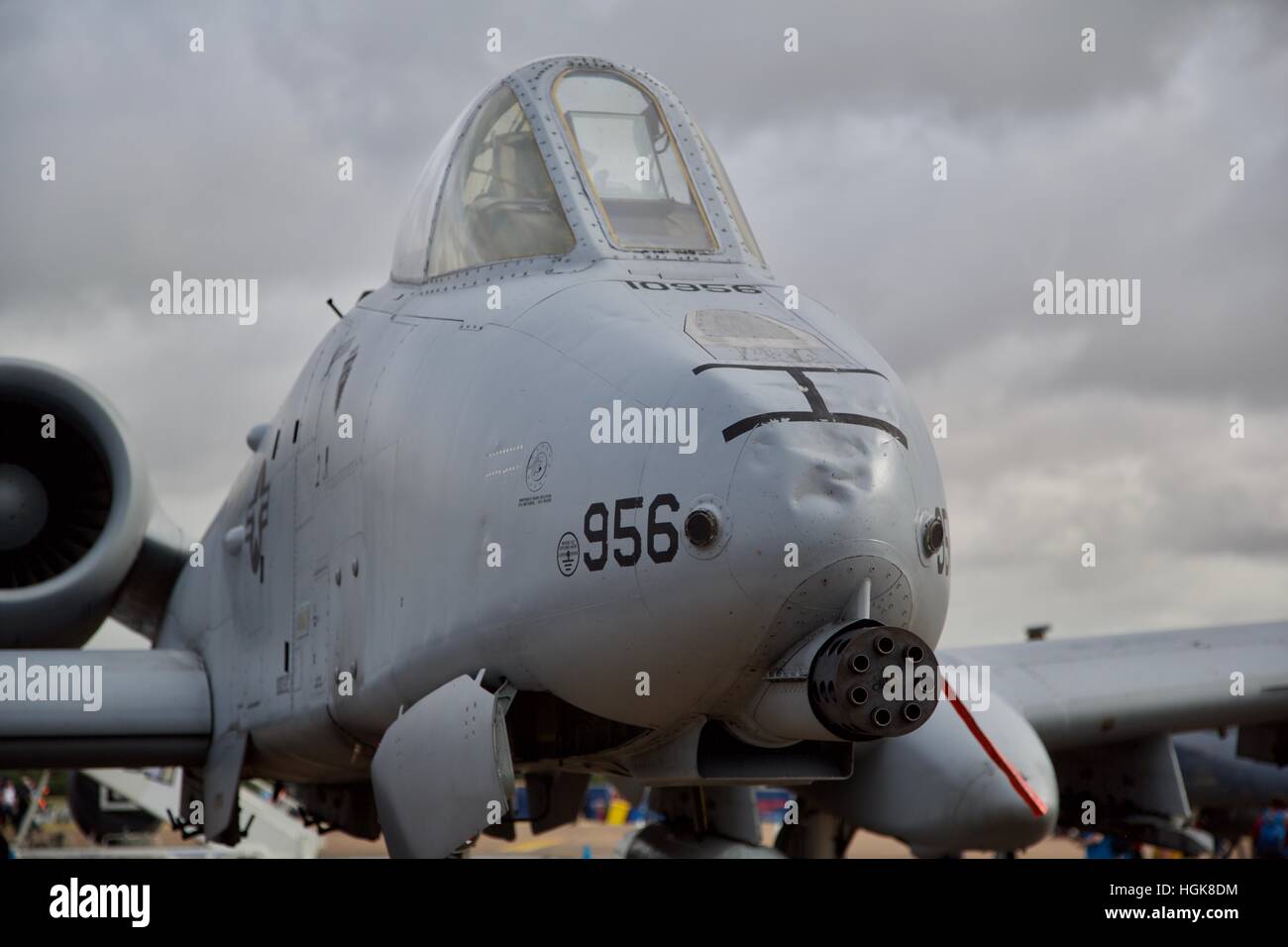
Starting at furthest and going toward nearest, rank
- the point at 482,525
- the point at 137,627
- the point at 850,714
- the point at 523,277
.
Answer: the point at 137,627, the point at 523,277, the point at 482,525, the point at 850,714

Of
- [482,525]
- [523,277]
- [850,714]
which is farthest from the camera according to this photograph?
[523,277]

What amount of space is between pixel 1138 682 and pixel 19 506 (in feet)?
27.4

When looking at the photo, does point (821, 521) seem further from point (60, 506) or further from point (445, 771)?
point (60, 506)

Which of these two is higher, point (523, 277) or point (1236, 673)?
point (523, 277)

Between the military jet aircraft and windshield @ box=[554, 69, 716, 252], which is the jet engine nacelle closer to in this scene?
the military jet aircraft

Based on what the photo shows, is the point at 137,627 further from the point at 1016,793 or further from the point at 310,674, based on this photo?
the point at 1016,793

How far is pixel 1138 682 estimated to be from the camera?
11.1 metres

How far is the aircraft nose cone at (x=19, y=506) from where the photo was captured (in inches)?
466

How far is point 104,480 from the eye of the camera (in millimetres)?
12117

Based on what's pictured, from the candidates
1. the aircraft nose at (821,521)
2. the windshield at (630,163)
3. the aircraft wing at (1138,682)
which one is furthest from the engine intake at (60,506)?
the aircraft nose at (821,521)
